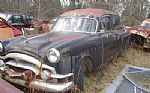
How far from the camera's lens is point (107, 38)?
7.12 m

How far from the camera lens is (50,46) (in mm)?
5059

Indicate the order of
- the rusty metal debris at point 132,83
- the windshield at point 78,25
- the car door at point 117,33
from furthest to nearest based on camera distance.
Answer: the car door at point 117,33 < the windshield at point 78,25 < the rusty metal debris at point 132,83

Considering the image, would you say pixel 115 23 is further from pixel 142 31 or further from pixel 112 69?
pixel 142 31

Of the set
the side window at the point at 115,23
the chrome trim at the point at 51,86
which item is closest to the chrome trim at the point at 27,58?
the chrome trim at the point at 51,86

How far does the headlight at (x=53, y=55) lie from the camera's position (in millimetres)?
4773

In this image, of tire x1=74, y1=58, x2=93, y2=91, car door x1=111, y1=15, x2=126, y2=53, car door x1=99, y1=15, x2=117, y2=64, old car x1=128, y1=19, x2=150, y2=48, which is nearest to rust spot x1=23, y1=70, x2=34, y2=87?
tire x1=74, y1=58, x2=93, y2=91

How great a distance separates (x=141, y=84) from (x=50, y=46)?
2114 millimetres

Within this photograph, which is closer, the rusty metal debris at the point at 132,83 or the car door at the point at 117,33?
the rusty metal debris at the point at 132,83

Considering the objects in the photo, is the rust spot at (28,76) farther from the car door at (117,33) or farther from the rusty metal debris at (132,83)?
the car door at (117,33)

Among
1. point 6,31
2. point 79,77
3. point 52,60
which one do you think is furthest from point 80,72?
point 6,31

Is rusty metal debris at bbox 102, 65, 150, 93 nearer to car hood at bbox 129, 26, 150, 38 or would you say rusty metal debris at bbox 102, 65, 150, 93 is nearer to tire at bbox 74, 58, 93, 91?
tire at bbox 74, 58, 93, 91

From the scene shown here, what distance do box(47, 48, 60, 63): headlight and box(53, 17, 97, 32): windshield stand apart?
2011 mm

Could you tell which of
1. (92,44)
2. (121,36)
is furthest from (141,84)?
(121,36)

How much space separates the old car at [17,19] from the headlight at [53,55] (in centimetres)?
1094
